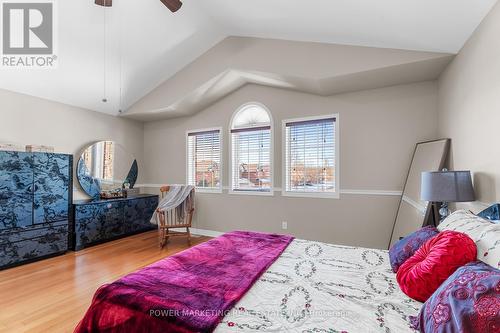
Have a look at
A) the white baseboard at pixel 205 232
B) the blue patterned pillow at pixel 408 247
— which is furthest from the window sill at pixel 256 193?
the blue patterned pillow at pixel 408 247

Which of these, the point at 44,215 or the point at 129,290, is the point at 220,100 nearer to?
the point at 44,215

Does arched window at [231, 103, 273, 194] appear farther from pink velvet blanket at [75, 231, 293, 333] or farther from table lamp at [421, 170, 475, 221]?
pink velvet blanket at [75, 231, 293, 333]

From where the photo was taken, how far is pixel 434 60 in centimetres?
257

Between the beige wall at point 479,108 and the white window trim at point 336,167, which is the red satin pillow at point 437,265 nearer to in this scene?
Result: the beige wall at point 479,108

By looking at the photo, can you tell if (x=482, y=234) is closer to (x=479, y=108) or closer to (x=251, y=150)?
(x=479, y=108)

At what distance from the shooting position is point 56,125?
3.91 m

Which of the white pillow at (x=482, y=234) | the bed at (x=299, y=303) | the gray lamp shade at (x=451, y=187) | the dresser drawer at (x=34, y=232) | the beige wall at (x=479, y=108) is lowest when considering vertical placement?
the dresser drawer at (x=34, y=232)

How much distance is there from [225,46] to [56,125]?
3011 millimetres

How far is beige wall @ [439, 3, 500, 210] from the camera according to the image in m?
1.78

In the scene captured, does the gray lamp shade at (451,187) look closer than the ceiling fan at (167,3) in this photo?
Yes

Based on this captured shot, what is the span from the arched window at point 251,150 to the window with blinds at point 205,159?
34cm

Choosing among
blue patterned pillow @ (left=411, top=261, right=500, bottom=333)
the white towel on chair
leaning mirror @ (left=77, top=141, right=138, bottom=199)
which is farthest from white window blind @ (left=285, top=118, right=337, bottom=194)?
leaning mirror @ (left=77, top=141, right=138, bottom=199)

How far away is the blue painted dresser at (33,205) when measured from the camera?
9.94ft

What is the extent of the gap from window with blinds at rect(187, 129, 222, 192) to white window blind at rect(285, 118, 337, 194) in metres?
1.34
